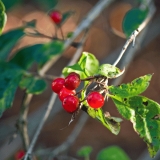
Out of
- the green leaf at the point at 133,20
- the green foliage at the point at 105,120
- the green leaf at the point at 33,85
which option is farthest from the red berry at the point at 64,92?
the green leaf at the point at 133,20

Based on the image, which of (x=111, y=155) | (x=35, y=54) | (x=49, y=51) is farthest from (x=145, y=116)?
(x=111, y=155)

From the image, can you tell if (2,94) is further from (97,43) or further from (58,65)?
(97,43)

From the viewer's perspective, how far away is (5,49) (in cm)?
166

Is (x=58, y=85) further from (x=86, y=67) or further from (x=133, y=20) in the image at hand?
(x=133, y=20)

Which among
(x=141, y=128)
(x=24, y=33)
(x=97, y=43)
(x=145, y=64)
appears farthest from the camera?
(x=97, y=43)

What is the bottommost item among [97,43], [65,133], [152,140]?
[65,133]

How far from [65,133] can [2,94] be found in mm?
2074

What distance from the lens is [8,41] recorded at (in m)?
1.72

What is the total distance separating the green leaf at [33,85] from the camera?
1.59 meters

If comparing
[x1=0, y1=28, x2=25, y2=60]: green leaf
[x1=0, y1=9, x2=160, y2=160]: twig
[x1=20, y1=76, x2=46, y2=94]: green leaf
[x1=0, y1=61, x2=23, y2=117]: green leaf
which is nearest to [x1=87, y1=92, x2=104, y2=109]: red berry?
[x1=0, y1=61, x2=23, y2=117]: green leaf

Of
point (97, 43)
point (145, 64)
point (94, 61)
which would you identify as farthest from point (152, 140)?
point (97, 43)

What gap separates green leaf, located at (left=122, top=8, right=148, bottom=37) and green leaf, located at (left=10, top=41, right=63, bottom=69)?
317 millimetres

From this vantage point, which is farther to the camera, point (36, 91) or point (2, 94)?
point (36, 91)

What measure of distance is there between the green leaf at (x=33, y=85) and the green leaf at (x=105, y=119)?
1.67 ft
